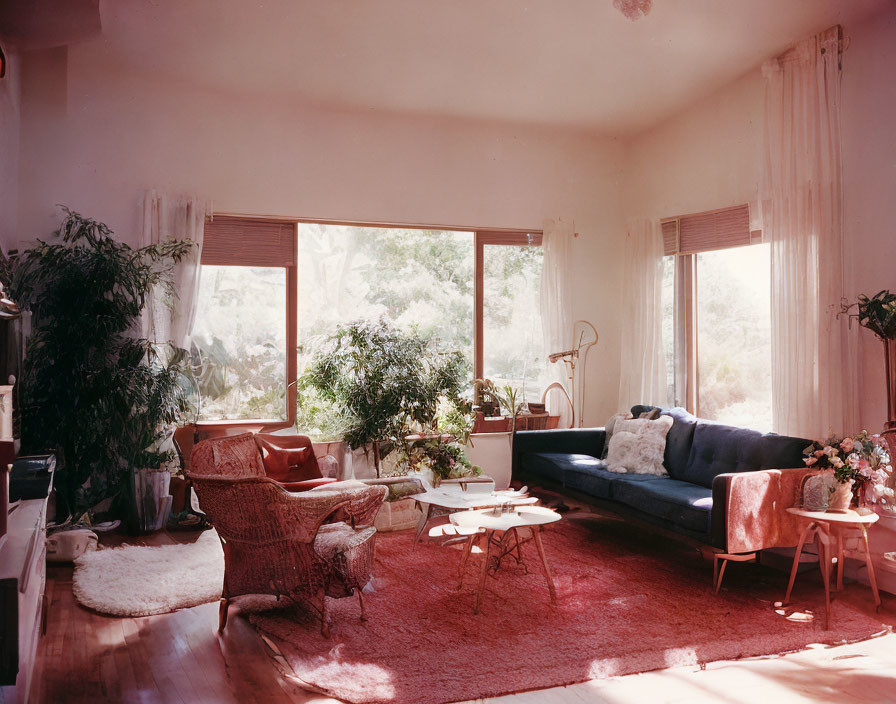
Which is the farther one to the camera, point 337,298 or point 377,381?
point 337,298

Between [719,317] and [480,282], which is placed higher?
[480,282]

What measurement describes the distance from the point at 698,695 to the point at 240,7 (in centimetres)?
496

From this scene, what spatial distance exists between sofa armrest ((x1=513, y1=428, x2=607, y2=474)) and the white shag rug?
2.63m

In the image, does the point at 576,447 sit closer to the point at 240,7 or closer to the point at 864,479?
the point at 864,479

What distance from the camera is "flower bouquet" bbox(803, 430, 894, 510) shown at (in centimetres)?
403

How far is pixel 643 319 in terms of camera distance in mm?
7137

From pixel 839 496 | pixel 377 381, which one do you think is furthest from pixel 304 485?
pixel 839 496

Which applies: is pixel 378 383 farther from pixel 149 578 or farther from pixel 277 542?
pixel 277 542

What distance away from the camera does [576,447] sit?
658 cm

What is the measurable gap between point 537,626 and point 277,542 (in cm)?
140

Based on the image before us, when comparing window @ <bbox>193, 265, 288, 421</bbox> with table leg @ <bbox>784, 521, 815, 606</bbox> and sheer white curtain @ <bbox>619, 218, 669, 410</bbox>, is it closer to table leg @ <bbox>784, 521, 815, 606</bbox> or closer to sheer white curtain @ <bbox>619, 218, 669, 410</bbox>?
sheer white curtain @ <bbox>619, 218, 669, 410</bbox>

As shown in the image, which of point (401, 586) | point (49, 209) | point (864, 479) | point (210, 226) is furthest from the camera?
point (210, 226)

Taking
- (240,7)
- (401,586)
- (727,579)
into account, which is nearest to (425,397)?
(401,586)

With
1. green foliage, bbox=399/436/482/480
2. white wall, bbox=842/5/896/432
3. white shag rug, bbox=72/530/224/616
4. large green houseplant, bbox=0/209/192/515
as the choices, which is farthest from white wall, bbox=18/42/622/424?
white wall, bbox=842/5/896/432
